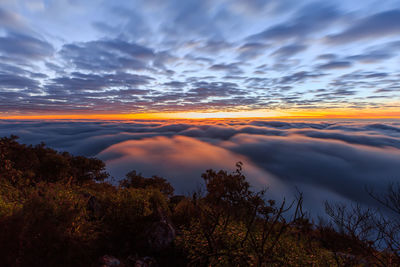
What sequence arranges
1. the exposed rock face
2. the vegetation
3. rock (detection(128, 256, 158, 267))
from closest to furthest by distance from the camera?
the vegetation
rock (detection(128, 256, 158, 267))
the exposed rock face

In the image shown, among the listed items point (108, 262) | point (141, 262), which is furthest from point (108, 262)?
point (141, 262)

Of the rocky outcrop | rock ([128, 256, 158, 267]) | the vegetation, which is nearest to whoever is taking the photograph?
the rocky outcrop

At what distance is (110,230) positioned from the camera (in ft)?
26.1

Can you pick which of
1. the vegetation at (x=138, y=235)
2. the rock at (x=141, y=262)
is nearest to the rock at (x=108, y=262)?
the vegetation at (x=138, y=235)

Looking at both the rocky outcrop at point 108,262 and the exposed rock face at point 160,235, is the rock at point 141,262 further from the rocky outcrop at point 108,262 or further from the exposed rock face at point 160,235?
the exposed rock face at point 160,235

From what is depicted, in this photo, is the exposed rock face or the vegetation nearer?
the vegetation

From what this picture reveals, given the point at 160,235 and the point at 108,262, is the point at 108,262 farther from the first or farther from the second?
the point at 160,235

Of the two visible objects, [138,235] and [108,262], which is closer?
[108,262]

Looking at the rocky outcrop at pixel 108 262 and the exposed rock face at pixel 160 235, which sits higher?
the rocky outcrop at pixel 108 262

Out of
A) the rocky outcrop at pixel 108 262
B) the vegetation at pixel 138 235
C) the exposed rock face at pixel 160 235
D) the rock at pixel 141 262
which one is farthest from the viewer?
the exposed rock face at pixel 160 235

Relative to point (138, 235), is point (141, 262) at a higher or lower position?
higher

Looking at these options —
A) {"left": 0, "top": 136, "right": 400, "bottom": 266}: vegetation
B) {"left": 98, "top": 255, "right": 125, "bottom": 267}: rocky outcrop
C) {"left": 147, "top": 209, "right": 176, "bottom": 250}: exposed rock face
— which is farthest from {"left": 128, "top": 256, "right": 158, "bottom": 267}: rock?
{"left": 147, "top": 209, "right": 176, "bottom": 250}: exposed rock face

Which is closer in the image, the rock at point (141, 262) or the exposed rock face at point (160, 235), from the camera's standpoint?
the rock at point (141, 262)

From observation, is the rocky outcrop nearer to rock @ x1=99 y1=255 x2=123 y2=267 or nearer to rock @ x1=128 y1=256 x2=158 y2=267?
A: rock @ x1=99 y1=255 x2=123 y2=267
